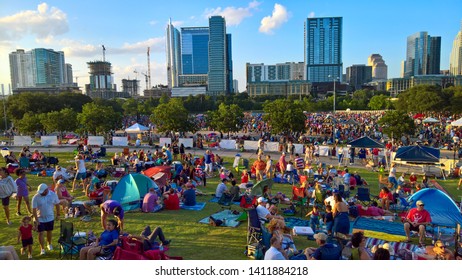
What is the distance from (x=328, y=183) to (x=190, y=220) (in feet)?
21.2

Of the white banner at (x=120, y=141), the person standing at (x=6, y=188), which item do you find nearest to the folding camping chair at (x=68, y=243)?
the person standing at (x=6, y=188)

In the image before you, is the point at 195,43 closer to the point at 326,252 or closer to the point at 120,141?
the point at 120,141

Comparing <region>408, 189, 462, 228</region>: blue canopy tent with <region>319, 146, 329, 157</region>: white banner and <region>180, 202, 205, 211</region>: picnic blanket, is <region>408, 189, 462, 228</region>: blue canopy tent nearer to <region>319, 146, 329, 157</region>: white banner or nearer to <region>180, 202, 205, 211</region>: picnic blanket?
<region>180, 202, 205, 211</region>: picnic blanket

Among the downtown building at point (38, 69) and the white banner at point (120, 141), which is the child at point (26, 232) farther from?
the downtown building at point (38, 69)

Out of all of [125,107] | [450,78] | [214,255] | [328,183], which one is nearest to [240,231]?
[214,255]

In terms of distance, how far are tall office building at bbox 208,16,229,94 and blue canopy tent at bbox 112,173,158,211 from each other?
15271cm

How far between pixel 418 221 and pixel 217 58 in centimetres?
16288

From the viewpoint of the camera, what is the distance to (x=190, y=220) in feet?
31.1

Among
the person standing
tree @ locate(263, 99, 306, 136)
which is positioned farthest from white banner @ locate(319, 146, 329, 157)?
the person standing

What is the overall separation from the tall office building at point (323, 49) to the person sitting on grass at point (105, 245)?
164 meters

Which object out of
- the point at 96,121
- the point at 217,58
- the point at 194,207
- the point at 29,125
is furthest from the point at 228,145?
the point at 217,58

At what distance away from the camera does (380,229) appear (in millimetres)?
8094

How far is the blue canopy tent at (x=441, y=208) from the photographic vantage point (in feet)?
27.2

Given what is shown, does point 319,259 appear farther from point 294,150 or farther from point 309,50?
point 309,50
